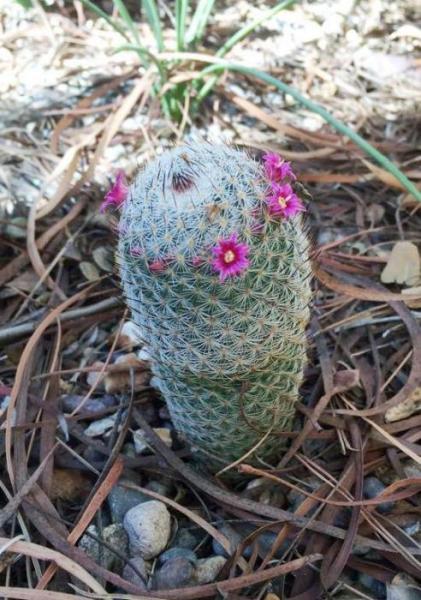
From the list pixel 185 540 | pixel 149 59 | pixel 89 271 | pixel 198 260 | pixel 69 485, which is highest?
pixel 198 260

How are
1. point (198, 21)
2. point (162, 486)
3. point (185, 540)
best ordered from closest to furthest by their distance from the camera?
point (185, 540) → point (162, 486) → point (198, 21)

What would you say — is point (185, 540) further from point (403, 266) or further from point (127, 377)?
point (403, 266)

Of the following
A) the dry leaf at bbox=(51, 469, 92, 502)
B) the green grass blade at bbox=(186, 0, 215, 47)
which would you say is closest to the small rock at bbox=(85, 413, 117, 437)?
the dry leaf at bbox=(51, 469, 92, 502)

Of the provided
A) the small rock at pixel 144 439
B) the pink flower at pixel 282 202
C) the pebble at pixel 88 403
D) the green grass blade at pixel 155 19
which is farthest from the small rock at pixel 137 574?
the green grass blade at pixel 155 19

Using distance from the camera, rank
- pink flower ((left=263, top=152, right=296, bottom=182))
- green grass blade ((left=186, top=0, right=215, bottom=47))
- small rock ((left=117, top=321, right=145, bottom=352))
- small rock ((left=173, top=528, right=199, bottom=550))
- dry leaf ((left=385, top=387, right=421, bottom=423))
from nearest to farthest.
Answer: pink flower ((left=263, top=152, right=296, bottom=182))
small rock ((left=173, top=528, right=199, bottom=550))
dry leaf ((left=385, top=387, right=421, bottom=423))
small rock ((left=117, top=321, right=145, bottom=352))
green grass blade ((left=186, top=0, right=215, bottom=47))

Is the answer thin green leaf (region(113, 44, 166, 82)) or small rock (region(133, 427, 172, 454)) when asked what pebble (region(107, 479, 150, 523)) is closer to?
small rock (region(133, 427, 172, 454))

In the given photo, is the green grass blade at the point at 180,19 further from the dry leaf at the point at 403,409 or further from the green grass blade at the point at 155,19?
the dry leaf at the point at 403,409

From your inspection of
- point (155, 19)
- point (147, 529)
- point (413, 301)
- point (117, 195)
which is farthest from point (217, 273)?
point (155, 19)
